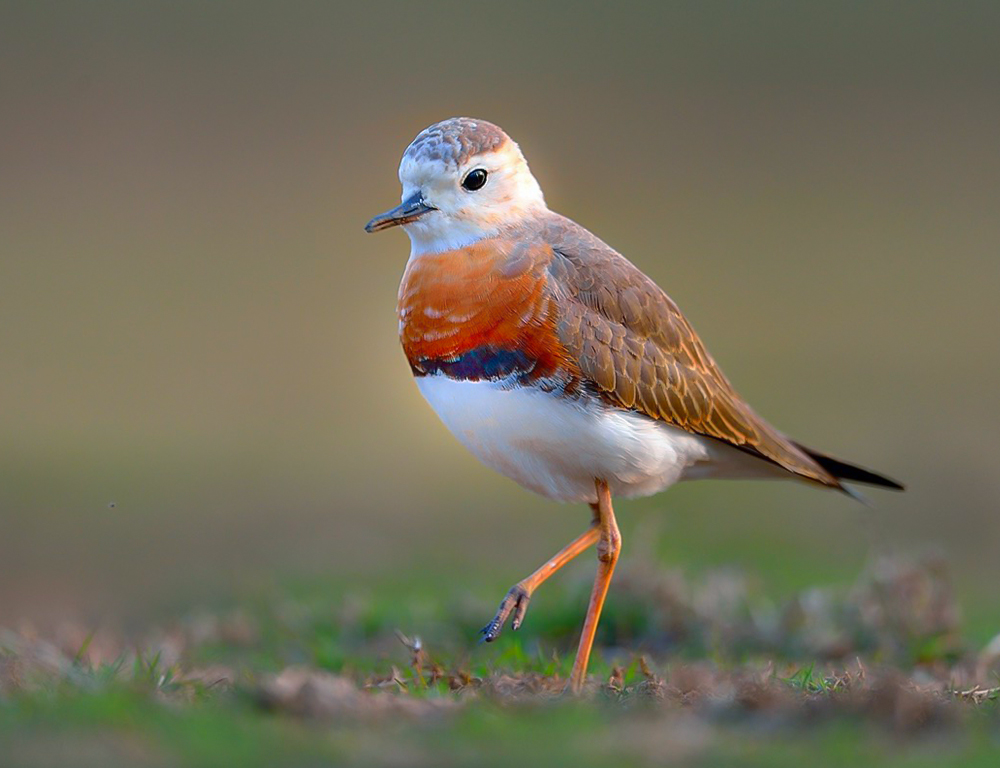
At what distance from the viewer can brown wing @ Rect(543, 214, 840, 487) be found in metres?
5.73

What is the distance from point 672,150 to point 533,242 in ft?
63.2

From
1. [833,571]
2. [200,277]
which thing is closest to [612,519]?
[833,571]

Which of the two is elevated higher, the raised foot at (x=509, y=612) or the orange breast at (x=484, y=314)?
the orange breast at (x=484, y=314)

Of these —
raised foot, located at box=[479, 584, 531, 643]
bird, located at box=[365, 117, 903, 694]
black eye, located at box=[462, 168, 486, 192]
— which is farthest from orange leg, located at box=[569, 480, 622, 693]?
black eye, located at box=[462, 168, 486, 192]

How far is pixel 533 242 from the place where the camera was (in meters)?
5.89

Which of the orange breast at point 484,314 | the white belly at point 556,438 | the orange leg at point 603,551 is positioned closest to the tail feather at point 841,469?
the white belly at point 556,438

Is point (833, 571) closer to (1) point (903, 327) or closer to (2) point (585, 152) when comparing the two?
(1) point (903, 327)

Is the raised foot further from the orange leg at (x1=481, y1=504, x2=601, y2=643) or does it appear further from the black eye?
the black eye

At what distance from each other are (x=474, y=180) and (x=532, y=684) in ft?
6.64

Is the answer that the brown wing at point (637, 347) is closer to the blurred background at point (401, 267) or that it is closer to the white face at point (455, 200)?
the white face at point (455, 200)

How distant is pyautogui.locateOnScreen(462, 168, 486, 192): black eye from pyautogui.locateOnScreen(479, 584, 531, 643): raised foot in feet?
5.25

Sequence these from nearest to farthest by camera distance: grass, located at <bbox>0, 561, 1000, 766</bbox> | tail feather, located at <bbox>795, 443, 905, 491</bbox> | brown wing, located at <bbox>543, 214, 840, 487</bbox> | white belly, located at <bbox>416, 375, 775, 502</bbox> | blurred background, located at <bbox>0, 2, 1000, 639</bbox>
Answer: grass, located at <bbox>0, 561, 1000, 766</bbox> → white belly, located at <bbox>416, 375, 775, 502</bbox> → brown wing, located at <bbox>543, 214, 840, 487</bbox> → tail feather, located at <bbox>795, 443, 905, 491</bbox> → blurred background, located at <bbox>0, 2, 1000, 639</bbox>

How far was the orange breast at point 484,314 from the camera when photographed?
557cm

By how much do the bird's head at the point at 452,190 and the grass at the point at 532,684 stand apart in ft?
5.31
